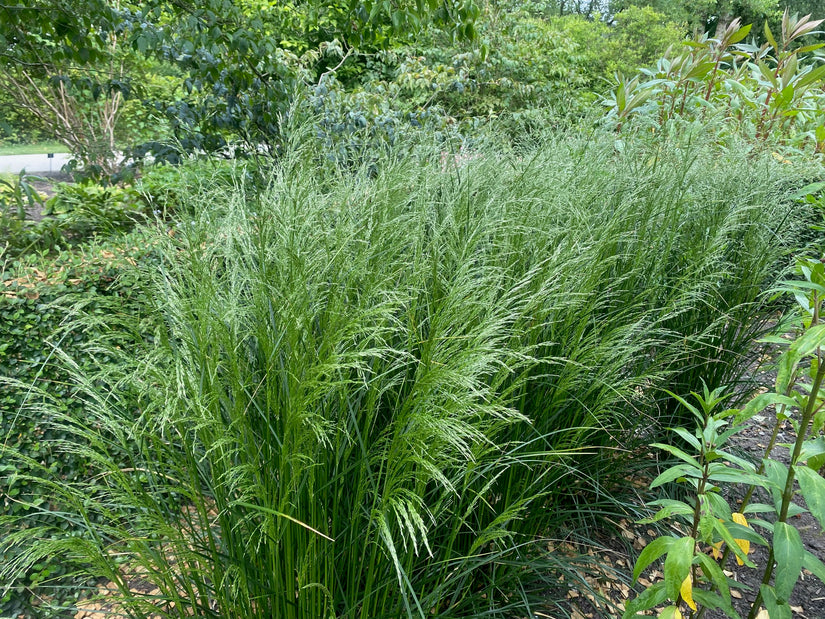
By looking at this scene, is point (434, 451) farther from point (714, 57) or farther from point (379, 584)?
point (714, 57)

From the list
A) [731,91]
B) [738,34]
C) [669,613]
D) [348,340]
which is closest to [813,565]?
[669,613]

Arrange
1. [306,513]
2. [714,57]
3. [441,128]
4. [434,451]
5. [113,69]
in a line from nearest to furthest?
[434,451]
[306,513]
[441,128]
[714,57]
[113,69]

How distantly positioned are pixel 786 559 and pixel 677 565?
0.29 metres

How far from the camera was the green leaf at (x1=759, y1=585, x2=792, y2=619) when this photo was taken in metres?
1.30

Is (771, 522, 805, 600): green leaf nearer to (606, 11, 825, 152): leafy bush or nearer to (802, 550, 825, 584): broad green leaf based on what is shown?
(802, 550, 825, 584): broad green leaf

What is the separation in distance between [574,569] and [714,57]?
5.52 metres

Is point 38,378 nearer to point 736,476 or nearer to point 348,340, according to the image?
point 348,340

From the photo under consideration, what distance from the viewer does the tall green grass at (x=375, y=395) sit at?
1.20 meters

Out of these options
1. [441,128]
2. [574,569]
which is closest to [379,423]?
[574,569]

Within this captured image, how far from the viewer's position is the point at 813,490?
1.23 m

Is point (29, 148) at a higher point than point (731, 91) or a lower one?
lower

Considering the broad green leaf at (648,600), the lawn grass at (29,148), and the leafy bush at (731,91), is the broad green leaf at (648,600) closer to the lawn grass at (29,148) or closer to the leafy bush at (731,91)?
the leafy bush at (731,91)

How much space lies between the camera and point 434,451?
1.15 m

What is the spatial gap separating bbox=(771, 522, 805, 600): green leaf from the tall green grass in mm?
501
